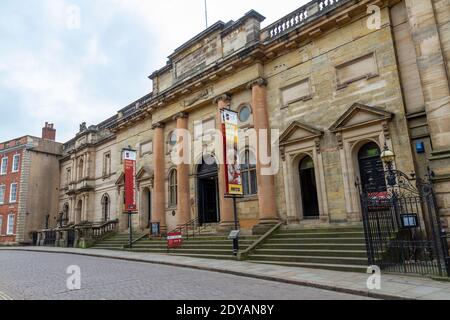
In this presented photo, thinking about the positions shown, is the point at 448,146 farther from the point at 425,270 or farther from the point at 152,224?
the point at 152,224

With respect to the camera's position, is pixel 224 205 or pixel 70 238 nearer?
pixel 224 205

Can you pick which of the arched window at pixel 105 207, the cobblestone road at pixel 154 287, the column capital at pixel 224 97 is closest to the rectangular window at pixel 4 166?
the arched window at pixel 105 207

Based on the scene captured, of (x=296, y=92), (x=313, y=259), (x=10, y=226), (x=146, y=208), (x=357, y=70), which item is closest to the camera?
(x=313, y=259)

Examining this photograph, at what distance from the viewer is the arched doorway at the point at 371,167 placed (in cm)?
1266

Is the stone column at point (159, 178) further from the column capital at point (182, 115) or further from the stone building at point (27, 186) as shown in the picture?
the stone building at point (27, 186)

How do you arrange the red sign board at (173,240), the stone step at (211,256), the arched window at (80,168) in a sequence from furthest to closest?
the arched window at (80,168), the red sign board at (173,240), the stone step at (211,256)

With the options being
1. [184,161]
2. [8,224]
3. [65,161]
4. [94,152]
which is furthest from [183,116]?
[8,224]

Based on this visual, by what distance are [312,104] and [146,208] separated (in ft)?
47.1

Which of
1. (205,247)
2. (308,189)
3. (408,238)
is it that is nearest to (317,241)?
(408,238)

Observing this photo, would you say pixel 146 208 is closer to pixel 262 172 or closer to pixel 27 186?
pixel 262 172

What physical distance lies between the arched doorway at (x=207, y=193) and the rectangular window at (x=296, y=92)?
18.9 ft

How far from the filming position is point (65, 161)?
36594mm

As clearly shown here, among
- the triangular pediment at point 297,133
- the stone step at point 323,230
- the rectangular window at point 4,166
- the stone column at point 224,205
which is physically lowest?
the stone step at point 323,230

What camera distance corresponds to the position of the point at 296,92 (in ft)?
51.1
